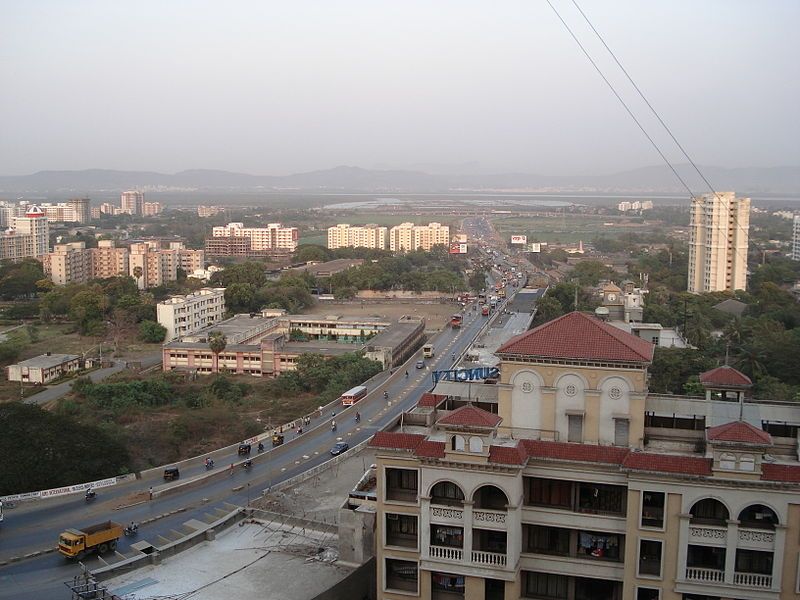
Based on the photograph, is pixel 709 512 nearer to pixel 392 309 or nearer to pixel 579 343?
pixel 579 343

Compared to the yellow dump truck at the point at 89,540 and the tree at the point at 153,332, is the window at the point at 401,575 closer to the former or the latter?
the yellow dump truck at the point at 89,540

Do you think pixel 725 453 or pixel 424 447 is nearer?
pixel 725 453

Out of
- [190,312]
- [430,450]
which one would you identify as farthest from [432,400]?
[190,312]

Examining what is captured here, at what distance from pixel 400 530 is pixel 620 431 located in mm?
2511

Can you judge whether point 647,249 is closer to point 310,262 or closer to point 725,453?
point 310,262

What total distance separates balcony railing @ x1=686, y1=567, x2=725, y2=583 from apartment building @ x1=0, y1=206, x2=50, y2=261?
170 ft

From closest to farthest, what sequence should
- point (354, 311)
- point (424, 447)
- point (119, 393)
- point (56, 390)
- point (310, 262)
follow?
point (424, 447)
point (119, 393)
point (56, 390)
point (354, 311)
point (310, 262)

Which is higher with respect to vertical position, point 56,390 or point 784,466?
point 784,466

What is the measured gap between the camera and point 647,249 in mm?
64438

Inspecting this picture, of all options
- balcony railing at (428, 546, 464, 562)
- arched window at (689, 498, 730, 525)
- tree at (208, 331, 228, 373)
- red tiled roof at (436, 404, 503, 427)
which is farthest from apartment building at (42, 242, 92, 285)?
arched window at (689, 498, 730, 525)

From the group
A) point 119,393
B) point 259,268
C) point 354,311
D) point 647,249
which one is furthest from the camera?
point 647,249

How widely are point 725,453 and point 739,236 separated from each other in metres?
37.7

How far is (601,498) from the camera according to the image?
8.20 meters

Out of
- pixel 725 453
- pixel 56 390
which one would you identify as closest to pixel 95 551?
pixel 725 453
